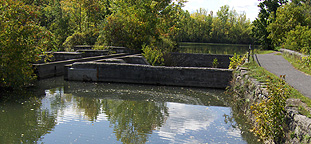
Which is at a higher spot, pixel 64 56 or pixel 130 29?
pixel 130 29

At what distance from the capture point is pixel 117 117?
8602 mm

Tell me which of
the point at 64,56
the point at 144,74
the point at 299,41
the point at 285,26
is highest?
the point at 285,26

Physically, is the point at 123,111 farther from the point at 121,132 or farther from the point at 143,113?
the point at 121,132

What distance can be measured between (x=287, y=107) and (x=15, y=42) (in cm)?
917

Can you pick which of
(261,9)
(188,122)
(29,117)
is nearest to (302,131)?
(188,122)

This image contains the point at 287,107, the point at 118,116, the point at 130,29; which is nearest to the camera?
the point at 287,107

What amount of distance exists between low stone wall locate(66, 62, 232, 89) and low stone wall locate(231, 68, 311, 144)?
2980 mm

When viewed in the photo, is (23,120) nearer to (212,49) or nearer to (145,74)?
(145,74)

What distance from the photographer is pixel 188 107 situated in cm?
1006

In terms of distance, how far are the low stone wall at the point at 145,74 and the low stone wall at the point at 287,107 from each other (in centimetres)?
298

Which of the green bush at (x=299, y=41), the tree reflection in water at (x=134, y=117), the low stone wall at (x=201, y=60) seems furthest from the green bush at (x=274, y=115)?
the green bush at (x=299, y=41)

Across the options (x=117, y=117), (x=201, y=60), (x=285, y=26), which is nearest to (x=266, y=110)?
(x=117, y=117)

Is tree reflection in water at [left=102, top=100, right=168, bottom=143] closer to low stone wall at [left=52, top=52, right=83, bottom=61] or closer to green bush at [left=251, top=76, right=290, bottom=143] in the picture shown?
green bush at [left=251, top=76, right=290, bottom=143]

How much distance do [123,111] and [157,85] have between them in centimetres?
479
